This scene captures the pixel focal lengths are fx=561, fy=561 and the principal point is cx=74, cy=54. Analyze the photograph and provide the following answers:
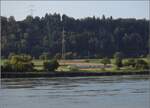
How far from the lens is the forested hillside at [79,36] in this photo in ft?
283

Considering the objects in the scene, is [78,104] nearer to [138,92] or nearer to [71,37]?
[138,92]

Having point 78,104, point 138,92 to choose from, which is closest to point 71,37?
point 138,92

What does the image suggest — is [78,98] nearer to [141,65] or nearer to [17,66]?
[17,66]

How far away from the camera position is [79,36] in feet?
301

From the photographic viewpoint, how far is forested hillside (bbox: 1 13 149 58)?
8638 centimetres

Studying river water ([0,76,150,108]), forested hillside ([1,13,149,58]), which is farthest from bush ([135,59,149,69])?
river water ([0,76,150,108])

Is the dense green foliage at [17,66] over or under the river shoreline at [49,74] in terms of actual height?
over

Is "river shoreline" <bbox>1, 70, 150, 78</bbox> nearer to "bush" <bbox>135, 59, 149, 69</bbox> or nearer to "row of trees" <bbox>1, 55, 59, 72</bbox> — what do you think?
"row of trees" <bbox>1, 55, 59, 72</bbox>

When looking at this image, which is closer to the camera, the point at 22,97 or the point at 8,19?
the point at 22,97

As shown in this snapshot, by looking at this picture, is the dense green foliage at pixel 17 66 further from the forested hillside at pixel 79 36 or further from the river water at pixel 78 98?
the forested hillside at pixel 79 36

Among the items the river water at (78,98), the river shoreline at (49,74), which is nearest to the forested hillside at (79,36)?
the river shoreline at (49,74)

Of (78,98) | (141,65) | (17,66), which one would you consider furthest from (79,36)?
(78,98)

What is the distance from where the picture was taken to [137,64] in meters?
61.4

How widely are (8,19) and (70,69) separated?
34917 mm
